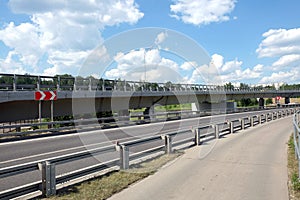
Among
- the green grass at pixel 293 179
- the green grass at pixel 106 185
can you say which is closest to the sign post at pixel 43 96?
the green grass at pixel 106 185

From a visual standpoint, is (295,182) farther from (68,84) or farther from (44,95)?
(68,84)

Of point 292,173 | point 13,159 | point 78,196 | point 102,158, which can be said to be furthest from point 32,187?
point 292,173

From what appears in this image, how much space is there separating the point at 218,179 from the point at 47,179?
12.5ft

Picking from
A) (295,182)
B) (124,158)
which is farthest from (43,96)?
(295,182)

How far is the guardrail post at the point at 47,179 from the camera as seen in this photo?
569cm

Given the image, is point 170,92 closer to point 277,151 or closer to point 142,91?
point 142,91

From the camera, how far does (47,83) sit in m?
23.3

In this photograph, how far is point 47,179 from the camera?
5.72 meters

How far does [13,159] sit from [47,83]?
13576 mm

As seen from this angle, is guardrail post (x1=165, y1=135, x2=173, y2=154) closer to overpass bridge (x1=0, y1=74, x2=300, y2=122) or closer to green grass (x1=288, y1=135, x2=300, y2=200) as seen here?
green grass (x1=288, y1=135, x2=300, y2=200)

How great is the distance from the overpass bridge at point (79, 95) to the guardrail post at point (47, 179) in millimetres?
14369

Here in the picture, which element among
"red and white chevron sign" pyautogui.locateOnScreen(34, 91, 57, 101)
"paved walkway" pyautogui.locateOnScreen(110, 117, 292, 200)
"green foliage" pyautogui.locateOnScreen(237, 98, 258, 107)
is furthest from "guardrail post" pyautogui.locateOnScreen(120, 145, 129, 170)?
"green foliage" pyautogui.locateOnScreen(237, 98, 258, 107)

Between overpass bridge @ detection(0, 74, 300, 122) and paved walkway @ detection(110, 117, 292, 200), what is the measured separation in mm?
13916

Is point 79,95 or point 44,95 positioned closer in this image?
point 44,95
